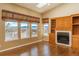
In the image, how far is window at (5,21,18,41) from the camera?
16.9ft

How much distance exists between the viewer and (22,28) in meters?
6.31

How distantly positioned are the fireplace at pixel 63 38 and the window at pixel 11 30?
2764mm

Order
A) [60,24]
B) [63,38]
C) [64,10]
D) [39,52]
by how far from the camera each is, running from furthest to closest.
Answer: [64,10], [60,24], [63,38], [39,52]

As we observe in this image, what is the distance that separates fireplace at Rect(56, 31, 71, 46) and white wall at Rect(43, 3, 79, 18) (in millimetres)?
1487

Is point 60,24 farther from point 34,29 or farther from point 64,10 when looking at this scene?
point 34,29

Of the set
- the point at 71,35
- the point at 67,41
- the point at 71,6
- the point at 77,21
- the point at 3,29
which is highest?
the point at 71,6

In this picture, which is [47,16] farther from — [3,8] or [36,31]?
[3,8]

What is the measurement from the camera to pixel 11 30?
5.50m

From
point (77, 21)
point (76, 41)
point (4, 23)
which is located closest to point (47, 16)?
point (77, 21)

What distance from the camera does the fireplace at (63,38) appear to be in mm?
6120

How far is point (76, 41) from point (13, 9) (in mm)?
3938

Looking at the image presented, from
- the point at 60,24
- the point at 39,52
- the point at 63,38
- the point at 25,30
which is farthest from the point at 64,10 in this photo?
the point at 39,52

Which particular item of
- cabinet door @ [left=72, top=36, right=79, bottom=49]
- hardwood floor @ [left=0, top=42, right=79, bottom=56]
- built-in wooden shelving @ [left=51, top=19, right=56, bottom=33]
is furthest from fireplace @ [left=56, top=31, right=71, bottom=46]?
hardwood floor @ [left=0, top=42, right=79, bottom=56]

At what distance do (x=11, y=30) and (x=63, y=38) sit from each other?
3.25 meters
